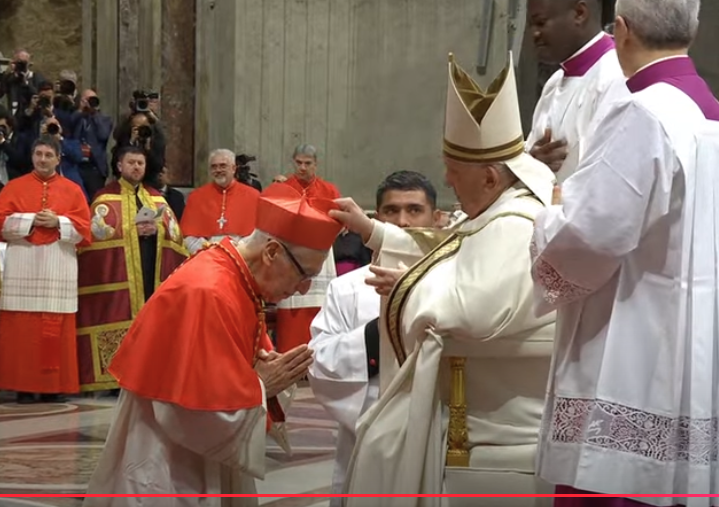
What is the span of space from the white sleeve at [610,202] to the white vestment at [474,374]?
474 mm

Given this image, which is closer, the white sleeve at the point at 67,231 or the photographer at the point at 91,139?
the white sleeve at the point at 67,231

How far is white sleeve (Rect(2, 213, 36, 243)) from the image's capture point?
8477mm

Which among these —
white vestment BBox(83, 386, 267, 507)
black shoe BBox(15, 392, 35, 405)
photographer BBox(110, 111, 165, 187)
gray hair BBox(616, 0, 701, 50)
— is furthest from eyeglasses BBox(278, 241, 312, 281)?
photographer BBox(110, 111, 165, 187)

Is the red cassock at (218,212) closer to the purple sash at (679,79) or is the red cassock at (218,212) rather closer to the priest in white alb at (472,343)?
the priest in white alb at (472,343)

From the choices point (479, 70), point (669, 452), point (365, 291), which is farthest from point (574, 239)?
point (479, 70)

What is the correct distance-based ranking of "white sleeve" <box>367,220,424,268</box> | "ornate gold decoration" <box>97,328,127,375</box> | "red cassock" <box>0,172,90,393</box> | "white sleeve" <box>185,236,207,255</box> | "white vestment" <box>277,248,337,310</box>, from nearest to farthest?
"white sleeve" <box>367,220,424,268</box> → "red cassock" <box>0,172,90,393</box> → "ornate gold decoration" <box>97,328,127,375</box> → "white vestment" <box>277,248,337,310</box> → "white sleeve" <box>185,236,207,255</box>

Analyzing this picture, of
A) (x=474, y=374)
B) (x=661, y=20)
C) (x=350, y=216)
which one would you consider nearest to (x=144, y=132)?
(x=350, y=216)

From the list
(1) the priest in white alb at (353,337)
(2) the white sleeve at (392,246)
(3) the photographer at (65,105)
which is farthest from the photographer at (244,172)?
(2) the white sleeve at (392,246)

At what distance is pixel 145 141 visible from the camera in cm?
951

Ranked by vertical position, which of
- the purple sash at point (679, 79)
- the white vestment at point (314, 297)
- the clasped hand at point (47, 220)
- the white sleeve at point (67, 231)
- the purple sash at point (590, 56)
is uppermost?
the purple sash at point (590, 56)

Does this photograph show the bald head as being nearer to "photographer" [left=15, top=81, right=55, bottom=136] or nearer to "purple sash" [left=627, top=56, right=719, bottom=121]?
"purple sash" [left=627, top=56, right=719, bottom=121]

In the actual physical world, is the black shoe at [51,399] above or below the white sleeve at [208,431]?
below

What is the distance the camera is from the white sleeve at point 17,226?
848 cm

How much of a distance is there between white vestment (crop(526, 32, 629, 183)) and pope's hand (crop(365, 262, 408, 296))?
772 mm
